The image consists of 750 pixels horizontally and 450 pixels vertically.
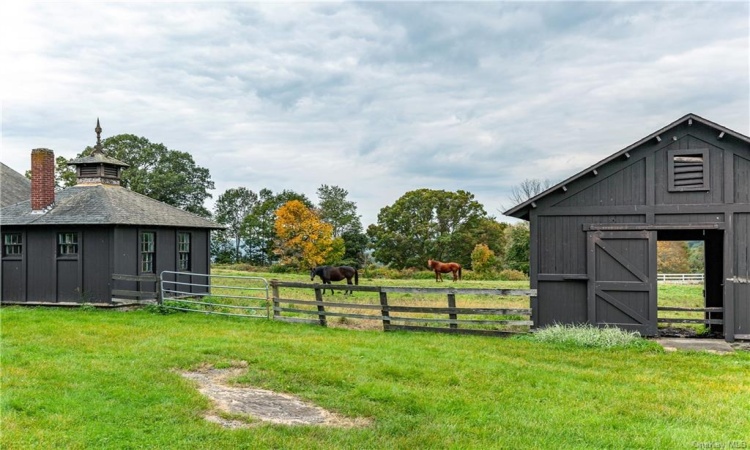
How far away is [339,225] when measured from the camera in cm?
6100

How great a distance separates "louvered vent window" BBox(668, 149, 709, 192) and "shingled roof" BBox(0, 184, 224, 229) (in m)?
15.7

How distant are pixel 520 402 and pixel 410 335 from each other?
5478 millimetres

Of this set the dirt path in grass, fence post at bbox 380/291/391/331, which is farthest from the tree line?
the dirt path in grass

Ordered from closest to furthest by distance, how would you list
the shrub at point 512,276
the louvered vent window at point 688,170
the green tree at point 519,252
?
1. the louvered vent window at point 688,170
2. the shrub at point 512,276
3. the green tree at point 519,252

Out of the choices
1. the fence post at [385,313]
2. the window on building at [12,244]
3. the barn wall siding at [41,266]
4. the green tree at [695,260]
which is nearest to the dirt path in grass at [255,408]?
the fence post at [385,313]

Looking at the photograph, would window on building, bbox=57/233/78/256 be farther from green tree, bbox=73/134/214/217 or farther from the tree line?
green tree, bbox=73/134/214/217

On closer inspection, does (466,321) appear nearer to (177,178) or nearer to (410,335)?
(410,335)

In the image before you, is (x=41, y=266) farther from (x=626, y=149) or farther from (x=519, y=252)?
(x=519, y=252)

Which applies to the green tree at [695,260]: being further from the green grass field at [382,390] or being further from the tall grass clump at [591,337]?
the green grass field at [382,390]

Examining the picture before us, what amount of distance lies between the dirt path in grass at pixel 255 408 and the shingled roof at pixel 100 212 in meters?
11.3

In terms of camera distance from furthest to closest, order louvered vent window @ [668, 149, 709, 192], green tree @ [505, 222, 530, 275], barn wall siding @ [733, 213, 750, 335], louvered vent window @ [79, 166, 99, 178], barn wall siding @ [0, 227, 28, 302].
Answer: green tree @ [505, 222, 530, 275]
louvered vent window @ [79, 166, 99, 178]
barn wall siding @ [0, 227, 28, 302]
louvered vent window @ [668, 149, 709, 192]
barn wall siding @ [733, 213, 750, 335]

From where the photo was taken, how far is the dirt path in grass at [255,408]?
6629 mm

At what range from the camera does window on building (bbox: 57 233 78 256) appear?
18375 mm

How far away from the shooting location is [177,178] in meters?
52.9
